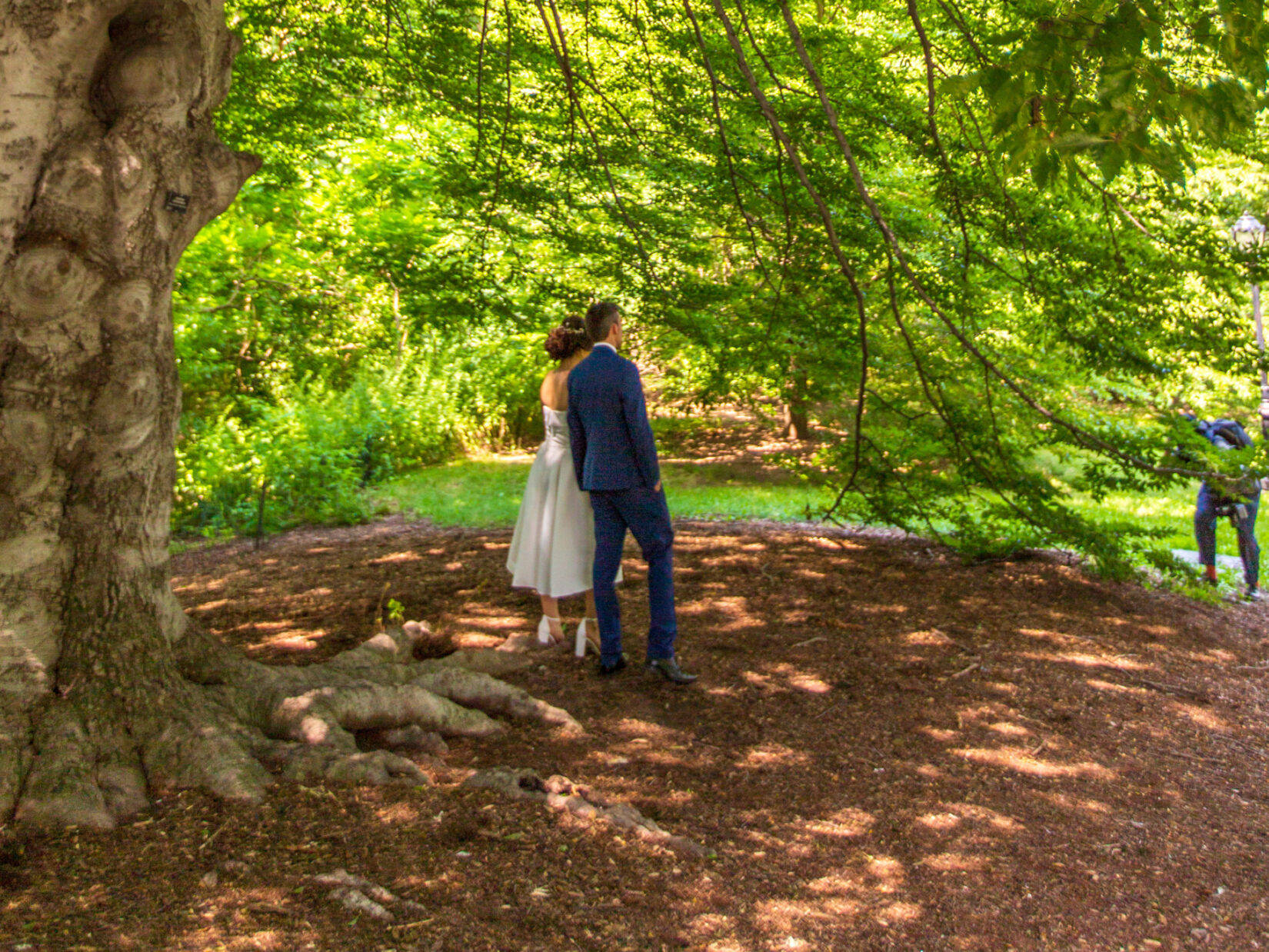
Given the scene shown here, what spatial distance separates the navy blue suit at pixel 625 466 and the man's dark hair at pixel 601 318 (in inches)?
3.6

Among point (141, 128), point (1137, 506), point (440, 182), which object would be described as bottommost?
point (1137, 506)

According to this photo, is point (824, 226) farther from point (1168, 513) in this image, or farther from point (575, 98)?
point (1168, 513)

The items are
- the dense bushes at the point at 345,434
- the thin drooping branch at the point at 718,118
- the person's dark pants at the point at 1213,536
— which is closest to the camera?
the thin drooping branch at the point at 718,118

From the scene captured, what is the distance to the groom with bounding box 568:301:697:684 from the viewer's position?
16.2ft

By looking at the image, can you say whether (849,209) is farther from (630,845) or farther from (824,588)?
(630,845)

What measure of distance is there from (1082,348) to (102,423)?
5.28 meters

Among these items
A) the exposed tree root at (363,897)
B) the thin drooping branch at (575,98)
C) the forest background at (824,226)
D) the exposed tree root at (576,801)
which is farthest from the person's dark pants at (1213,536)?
the exposed tree root at (363,897)

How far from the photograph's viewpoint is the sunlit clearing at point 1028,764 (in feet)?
13.9

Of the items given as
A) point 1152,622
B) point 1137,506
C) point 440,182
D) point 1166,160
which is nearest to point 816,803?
point 1166,160

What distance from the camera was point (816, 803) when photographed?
12.6 ft

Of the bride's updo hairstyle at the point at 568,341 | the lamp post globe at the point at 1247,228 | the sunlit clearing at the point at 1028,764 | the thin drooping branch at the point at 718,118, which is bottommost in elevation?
the sunlit clearing at the point at 1028,764

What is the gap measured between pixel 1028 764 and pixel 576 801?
2.10m

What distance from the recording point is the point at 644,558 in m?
5.03

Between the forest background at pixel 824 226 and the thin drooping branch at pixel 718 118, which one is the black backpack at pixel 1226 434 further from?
the thin drooping branch at pixel 718 118
